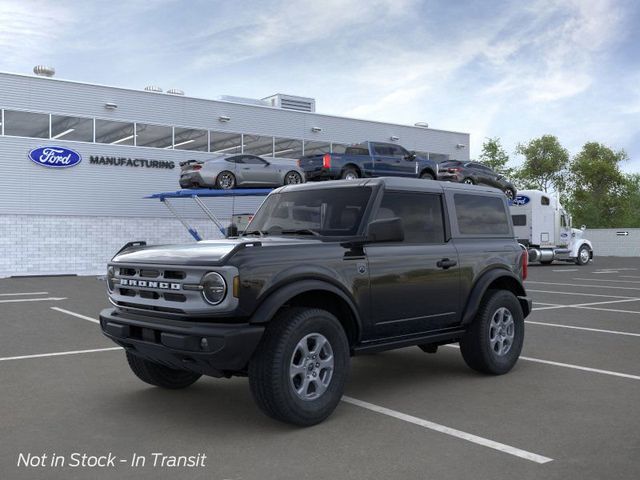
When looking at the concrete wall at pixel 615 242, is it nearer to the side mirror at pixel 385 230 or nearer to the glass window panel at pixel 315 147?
the glass window panel at pixel 315 147

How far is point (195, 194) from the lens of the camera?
23.2 m

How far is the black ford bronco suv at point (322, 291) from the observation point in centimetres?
473

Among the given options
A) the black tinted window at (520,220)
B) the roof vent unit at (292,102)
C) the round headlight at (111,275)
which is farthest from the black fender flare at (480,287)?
the roof vent unit at (292,102)

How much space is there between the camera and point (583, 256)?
32.5 meters

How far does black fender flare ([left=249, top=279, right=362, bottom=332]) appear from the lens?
473cm

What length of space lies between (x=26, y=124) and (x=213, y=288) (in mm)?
24909

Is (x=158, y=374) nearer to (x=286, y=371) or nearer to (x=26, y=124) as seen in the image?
(x=286, y=371)

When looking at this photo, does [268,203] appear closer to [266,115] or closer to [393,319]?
[393,319]

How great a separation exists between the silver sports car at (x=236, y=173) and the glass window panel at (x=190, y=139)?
6.95 m

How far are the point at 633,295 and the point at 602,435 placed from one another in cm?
1248

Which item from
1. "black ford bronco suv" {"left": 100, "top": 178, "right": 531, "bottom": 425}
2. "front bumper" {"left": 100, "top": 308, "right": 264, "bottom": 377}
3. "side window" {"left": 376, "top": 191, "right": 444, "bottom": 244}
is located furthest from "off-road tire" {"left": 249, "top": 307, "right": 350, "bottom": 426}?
"side window" {"left": 376, "top": 191, "right": 444, "bottom": 244}

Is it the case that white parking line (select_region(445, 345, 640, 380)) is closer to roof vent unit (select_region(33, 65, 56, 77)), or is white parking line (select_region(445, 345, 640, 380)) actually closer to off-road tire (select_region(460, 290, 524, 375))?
off-road tire (select_region(460, 290, 524, 375))

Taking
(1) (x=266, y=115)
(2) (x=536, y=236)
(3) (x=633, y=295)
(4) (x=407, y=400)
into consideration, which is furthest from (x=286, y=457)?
(1) (x=266, y=115)

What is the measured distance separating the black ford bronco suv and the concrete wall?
45.6 metres
